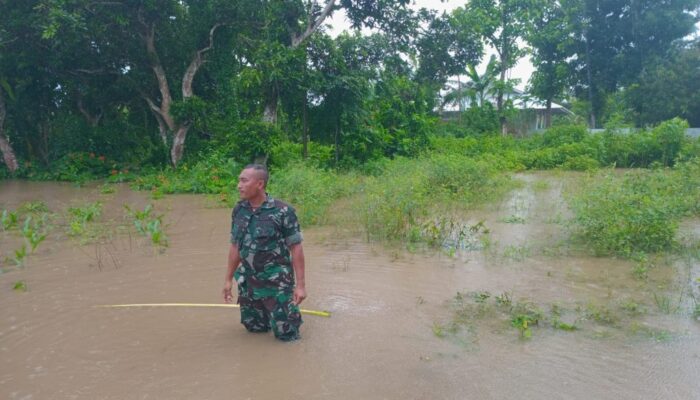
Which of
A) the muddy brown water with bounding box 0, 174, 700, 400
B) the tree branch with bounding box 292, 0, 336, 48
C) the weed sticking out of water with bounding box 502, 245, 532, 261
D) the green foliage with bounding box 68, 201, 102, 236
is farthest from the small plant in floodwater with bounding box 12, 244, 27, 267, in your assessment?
the tree branch with bounding box 292, 0, 336, 48

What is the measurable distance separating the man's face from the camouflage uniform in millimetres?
125

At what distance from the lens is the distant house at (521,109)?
3134 centimetres

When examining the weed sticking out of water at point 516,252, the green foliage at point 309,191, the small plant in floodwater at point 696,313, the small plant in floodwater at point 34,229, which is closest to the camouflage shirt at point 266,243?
the small plant in floodwater at point 696,313

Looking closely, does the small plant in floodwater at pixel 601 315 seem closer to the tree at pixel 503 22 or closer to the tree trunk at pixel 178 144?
the tree trunk at pixel 178 144

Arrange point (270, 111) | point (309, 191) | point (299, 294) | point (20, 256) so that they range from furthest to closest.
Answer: point (270, 111), point (309, 191), point (20, 256), point (299, 294)

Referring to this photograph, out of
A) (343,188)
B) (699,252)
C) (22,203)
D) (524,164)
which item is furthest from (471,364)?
(524,164)

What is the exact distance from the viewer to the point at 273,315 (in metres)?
4.27

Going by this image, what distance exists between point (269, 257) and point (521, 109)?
31.2 metres

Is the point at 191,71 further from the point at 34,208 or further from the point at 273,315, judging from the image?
the point at 273,315

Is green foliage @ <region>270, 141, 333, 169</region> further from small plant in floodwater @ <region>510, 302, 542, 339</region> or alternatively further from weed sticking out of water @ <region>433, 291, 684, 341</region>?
small plant in floodwater @ <region>510, 302, 542, 339</region>

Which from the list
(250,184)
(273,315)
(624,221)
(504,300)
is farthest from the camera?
(624,221)

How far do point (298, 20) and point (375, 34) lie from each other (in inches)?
90.6

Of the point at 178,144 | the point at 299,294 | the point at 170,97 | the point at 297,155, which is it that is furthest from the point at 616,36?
the point at 299,294

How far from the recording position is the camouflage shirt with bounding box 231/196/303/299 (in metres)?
4.11
